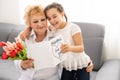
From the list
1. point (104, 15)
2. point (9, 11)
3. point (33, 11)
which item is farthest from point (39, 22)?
point (9, 11)

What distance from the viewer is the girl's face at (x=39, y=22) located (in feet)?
4.91

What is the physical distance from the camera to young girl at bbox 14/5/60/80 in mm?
1502

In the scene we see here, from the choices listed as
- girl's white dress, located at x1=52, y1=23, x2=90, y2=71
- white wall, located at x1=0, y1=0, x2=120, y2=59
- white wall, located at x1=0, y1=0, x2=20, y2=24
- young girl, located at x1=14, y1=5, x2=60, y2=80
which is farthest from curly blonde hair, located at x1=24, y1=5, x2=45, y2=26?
white wall, located at x1=0, y1=0, x2=20, y2=24

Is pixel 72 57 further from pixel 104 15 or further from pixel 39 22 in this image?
pixel 104 15

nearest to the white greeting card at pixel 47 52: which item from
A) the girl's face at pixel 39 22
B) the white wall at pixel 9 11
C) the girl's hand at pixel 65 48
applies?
the girl's hand at pixel 65 48

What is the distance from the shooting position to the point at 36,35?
5.20ft

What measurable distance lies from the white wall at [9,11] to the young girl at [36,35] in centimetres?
122

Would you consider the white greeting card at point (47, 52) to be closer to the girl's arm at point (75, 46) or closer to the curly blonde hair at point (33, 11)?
the girl's arm at point (75, 46)

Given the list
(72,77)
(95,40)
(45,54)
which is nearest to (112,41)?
(95,40)

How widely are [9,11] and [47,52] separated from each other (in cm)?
152

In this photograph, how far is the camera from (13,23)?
2779 mm

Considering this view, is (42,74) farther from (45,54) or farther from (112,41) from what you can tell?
(112,41)

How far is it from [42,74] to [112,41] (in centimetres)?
107

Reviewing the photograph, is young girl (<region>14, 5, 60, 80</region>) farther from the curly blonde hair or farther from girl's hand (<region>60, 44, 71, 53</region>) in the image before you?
girl's hand (<region>60, 44, 71, 53</region>)
